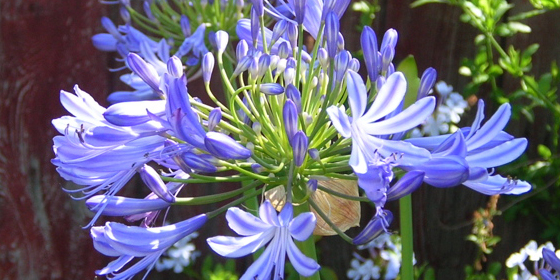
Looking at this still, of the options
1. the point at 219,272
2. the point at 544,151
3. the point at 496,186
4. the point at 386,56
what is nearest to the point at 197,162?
the point at 386,56

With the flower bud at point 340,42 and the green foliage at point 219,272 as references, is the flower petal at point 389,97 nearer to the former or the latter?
the flower bud at point 340,42

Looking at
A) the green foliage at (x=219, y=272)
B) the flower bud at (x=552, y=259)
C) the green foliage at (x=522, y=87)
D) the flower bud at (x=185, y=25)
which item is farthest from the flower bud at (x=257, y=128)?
the green foliage at (x=522, y=87)

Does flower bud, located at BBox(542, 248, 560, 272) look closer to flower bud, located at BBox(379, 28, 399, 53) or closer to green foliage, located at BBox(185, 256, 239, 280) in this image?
flower bud, located at BBox(379, 28, 399, 53)

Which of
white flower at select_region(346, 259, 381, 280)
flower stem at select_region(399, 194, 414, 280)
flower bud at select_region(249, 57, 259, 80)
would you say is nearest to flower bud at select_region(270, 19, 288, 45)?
flower bud at select_region(249, 57, 259, 80)

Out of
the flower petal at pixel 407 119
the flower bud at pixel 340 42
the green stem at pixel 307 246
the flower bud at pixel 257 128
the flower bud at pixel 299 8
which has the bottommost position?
Result: the green stem at pixel 307 246

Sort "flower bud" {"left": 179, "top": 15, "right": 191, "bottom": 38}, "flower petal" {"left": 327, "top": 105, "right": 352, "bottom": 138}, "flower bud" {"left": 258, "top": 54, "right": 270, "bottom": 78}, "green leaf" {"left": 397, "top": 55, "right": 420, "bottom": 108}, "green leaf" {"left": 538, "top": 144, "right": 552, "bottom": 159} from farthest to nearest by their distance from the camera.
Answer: "green leaf" {"left": 538, "top": 144, "right": 552, "bottom": 159}
"flower bud" {"left": 179, "top": 15, "right": 191, "bottom": 38}
"green leaf" {"left": 397, "top": 55, "right": 420, "bottom": 108}
"flower bud" {"left": 258, "top": 54, "right": 270, "bottom": 78}
"flower petal" {"left": 327, "top": 105, "right": 352, "bottom": 138}

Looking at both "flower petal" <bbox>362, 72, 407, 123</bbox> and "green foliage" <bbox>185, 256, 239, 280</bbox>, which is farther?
"green foliage" <bbox>185, 256, 239, 280</bbox>

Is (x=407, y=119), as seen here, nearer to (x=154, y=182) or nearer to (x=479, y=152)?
(x=479, y=152)

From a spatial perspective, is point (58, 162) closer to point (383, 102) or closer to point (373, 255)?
point (383, 102)
